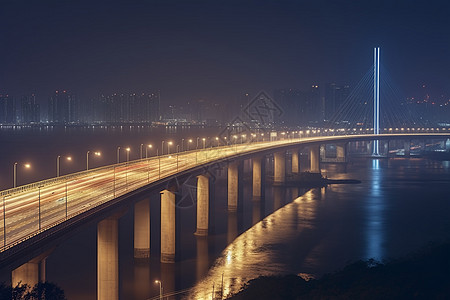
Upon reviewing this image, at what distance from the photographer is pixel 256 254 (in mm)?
46531

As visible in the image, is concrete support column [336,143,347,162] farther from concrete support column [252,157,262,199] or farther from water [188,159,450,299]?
concrete support column [252,157,262,199]

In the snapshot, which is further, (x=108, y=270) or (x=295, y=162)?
(x=295, y=162)

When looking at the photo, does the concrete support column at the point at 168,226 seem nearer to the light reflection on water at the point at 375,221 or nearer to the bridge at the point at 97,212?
the bridge at the point at 97,212

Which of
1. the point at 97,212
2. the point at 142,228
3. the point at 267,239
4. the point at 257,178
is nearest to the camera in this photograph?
the point at 97,212

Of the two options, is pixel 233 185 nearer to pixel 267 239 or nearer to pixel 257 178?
pixel 257 178

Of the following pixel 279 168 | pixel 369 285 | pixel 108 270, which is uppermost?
pixel 279 168

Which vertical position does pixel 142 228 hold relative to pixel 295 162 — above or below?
below

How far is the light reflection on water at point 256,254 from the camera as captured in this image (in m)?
38.6

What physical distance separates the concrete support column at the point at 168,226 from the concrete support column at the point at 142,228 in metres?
1.17

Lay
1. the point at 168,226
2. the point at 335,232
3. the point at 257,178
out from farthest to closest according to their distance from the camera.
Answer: the point at 257,178, the point at 335,232, the point at 168,226

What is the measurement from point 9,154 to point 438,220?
114 meters

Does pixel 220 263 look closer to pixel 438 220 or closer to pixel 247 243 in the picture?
pixel 247 243

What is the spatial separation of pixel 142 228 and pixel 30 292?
56.2ft

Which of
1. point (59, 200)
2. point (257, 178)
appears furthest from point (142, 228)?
point (257, 178)
